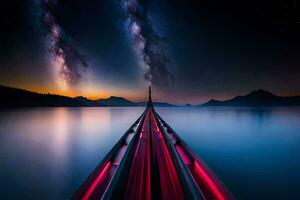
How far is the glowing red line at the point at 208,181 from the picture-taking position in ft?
9.51

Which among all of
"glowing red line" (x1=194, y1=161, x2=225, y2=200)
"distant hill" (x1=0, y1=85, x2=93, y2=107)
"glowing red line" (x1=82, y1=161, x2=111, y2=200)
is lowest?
"glowing red line" (x1=82, y1=161, x2=111, y2=200)

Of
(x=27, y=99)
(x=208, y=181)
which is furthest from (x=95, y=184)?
(x=27, y=99)

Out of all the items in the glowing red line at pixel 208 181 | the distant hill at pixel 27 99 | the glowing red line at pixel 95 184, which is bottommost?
the glowing red line at pixel 95 184

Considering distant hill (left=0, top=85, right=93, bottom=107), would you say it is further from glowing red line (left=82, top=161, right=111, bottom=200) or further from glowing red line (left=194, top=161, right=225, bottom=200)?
glowing red line (left=194, top=161, right=225, bottom=200)

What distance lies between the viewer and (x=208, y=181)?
3393 millimetres

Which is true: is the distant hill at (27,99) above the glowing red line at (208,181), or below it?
above

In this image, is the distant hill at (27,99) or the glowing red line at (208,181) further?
the distant hill at (27,99)

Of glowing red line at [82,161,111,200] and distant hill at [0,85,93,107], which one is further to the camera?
distant hill at [0,85,93,107]

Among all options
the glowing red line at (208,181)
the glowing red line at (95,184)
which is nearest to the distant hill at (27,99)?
the glowing red line at (95,184)

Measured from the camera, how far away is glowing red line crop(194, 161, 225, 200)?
290 cm

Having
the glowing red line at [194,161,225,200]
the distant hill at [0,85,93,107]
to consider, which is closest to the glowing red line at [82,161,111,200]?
the glowing red line at [194,161,225,200]

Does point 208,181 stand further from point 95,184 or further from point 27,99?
point 27,99

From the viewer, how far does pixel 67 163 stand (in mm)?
5996

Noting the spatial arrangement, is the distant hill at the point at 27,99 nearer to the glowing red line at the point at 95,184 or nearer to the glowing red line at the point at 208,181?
the glowing red line at the point at 95,184
